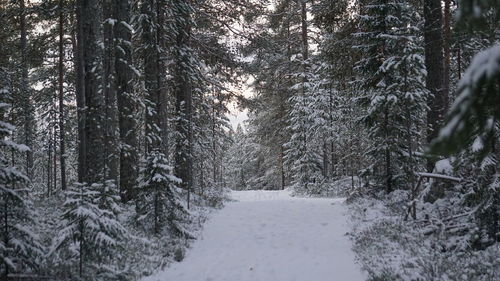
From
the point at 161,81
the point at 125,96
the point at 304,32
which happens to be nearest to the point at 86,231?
the point at 125,96

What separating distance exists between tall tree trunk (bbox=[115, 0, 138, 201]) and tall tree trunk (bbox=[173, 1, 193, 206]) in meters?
2.74

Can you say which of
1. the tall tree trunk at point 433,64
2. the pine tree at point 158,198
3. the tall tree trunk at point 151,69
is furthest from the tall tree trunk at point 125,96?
the tall tree trunk at point 433,64

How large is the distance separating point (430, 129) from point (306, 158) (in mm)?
Answer: 12615

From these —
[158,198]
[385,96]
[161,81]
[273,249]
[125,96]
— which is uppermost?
[161,81]

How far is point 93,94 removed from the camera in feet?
30.2

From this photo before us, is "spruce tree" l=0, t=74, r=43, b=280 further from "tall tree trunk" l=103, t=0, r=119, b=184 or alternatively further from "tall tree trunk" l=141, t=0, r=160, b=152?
"tall tree trunk" l=141, t=0, r=160, b=152

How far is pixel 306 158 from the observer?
2375 cm

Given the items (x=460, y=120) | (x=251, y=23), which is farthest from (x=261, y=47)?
(x=460, y=120)

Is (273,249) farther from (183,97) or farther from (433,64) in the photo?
(183,97)

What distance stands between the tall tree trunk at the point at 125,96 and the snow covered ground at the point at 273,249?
3040 millimetres

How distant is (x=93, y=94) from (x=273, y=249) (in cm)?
587

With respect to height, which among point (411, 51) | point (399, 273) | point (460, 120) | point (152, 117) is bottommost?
point (399, 273)

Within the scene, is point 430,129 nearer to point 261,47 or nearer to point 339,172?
point 261,47

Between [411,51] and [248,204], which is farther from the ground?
[411,51]
